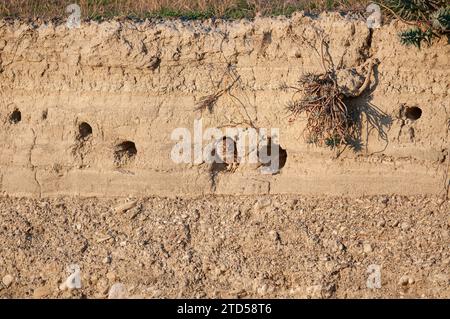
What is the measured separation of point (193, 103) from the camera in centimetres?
819

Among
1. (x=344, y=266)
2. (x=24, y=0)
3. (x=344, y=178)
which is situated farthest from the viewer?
(x=24, y=0)

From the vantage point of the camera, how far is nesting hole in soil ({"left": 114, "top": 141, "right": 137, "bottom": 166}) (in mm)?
8352

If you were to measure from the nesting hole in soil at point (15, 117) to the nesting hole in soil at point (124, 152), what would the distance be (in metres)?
0.93

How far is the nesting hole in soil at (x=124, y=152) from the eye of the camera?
835 centimetres

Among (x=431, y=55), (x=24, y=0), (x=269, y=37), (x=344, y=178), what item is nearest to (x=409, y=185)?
(x=344, y=178)

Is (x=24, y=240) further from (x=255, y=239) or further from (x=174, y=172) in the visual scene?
(x=255, y=239)

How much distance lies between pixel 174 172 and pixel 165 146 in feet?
0.74

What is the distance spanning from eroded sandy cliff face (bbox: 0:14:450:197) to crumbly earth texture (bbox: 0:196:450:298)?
19 cm

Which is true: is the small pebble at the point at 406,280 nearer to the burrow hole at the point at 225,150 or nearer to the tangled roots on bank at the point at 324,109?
the tangled roots on bank at the point at 324,109

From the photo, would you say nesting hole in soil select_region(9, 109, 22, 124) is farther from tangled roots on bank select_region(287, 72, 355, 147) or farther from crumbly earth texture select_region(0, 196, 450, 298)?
tangled roots on bank select_region(287, 72, 355, 147)

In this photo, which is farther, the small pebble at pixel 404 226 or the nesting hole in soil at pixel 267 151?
the nesting hole in soil at pixel 267 151

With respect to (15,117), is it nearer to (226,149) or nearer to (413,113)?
(226,149)

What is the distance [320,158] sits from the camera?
8070 mm

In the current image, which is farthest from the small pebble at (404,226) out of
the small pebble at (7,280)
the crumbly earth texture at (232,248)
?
the small pebble at (7,280)
